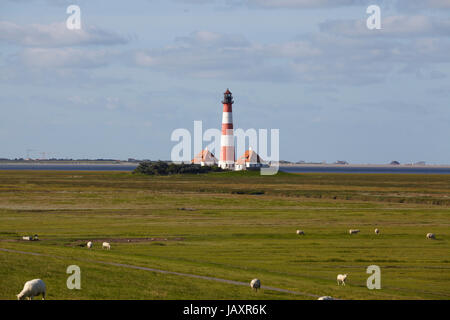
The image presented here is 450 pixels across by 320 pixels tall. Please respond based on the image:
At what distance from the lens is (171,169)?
181000mm

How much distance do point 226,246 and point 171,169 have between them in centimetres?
13614

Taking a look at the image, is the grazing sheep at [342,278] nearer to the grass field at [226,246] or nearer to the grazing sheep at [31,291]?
the grass field at [226,246]

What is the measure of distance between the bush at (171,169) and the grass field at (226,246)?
86422mm

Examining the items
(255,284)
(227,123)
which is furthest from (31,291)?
(227,123)

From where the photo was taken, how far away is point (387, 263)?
3922 centimetres

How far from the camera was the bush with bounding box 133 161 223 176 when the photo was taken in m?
174

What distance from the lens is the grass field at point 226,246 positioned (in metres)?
30.1

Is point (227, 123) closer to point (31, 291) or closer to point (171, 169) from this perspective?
point (171, 169)

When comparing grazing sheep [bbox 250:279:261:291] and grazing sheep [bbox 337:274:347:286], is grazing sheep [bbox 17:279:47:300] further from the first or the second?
grazing sheep [bbox 337:274:347:286]

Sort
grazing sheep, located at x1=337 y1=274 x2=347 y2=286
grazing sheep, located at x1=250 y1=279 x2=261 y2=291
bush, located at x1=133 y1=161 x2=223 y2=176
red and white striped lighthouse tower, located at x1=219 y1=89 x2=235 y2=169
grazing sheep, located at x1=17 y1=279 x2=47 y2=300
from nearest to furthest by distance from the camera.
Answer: grazing sheep, located at x1=17 y1=279 x2=47 y2=300, grazing sheep, located at x1=250 y1=279 x2=261 y2=291, grazing sheep, located at x1=337 y1=274 x2=347 y2=286, red and white striped lighthouse tower, located at x1=219 y1=89 x2=235 y2=169, bush, located at x1=133 y1=161 x2=223 y2=176

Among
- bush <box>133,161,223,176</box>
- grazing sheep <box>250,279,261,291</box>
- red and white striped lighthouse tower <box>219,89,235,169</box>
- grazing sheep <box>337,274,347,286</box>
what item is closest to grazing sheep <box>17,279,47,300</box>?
grazing sheep <box>250,279,261,291</box>

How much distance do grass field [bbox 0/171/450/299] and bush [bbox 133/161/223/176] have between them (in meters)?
86.4
